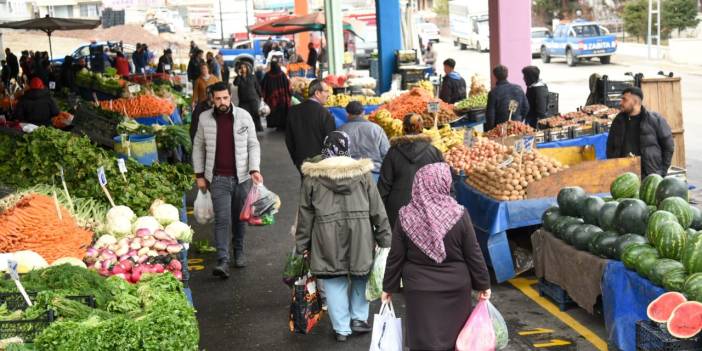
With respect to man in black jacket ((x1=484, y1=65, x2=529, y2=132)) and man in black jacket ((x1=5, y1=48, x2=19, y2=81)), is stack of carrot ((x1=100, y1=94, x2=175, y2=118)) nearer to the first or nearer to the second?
man in black jacket ((x1=484, y1=65, x2=529, y2=132))

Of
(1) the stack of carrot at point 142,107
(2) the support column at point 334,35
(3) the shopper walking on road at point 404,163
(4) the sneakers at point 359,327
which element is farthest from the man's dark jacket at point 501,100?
(2) the support column at point 334,35

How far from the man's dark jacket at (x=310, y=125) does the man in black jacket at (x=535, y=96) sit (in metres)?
3.89

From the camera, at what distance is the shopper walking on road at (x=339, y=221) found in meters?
7.24

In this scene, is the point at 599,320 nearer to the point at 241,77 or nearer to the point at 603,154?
the point at 603,154

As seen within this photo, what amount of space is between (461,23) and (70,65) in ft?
112

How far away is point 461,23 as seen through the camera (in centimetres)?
5622

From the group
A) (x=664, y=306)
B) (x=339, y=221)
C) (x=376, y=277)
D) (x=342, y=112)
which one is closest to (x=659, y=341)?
(x=664, y=306)

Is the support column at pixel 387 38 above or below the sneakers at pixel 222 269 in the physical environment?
above

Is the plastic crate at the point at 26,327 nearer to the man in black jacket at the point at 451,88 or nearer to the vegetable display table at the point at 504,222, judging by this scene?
the vegetable display table at the point at 504,222

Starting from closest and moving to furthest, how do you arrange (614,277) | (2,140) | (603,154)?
(614,277) < (2,140) < (603,154)

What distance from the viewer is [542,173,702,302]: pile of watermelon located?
20.5ft

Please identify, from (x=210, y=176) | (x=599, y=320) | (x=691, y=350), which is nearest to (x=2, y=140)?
(x=210, y=176)

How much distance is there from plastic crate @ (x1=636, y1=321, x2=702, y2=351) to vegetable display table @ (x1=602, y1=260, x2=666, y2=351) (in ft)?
3.08

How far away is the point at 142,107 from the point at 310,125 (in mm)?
6626
